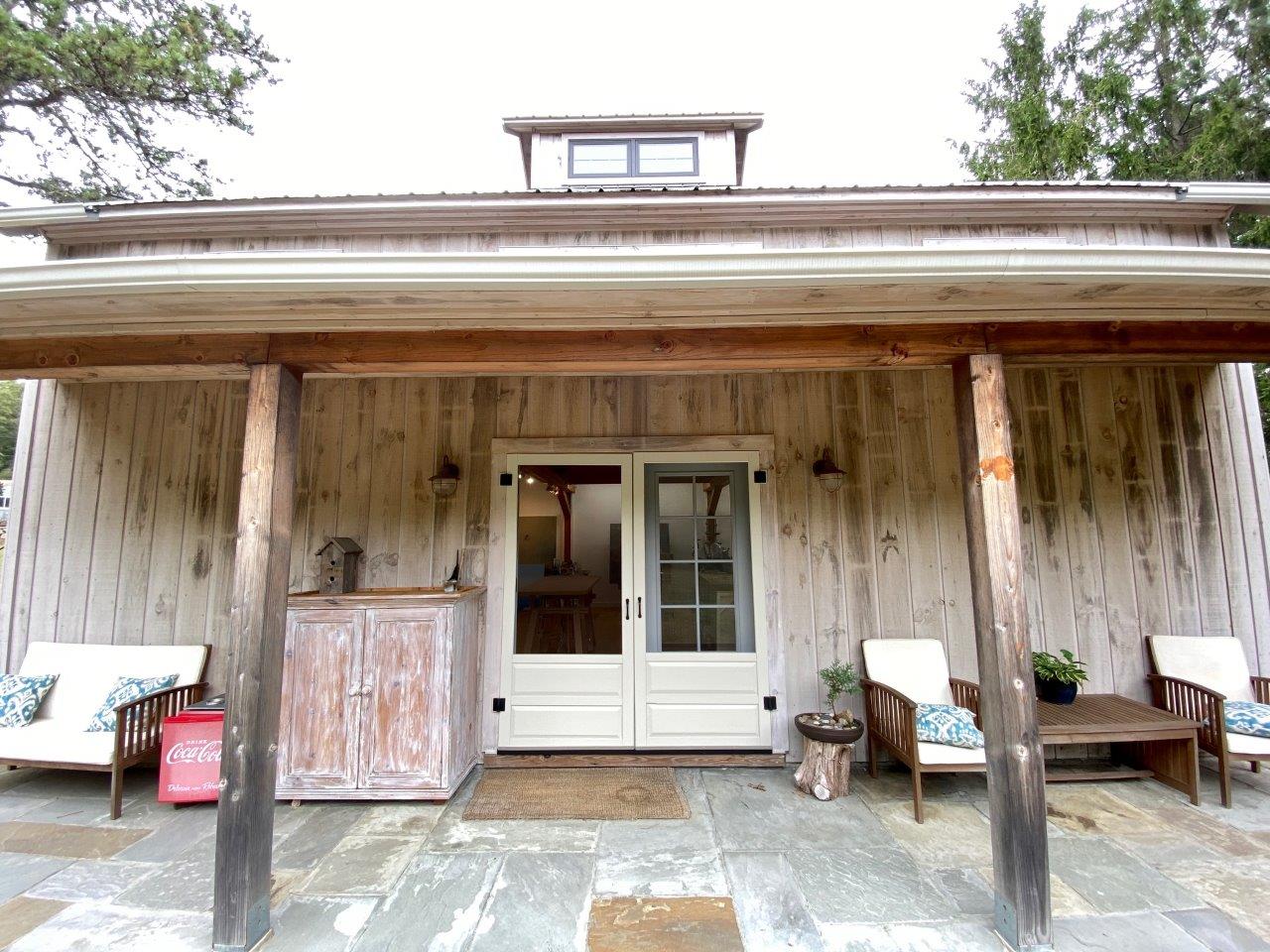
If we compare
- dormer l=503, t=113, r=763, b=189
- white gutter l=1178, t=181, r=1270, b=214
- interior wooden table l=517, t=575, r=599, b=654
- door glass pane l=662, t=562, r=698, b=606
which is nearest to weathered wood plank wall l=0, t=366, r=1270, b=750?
interior wooden table l=517, t=575, r=599, b=654

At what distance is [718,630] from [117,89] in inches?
306

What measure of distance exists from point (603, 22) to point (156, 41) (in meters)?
4.85

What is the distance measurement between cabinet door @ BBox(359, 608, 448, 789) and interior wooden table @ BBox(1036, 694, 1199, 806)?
116 inches

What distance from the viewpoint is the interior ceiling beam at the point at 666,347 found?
2.13 metres

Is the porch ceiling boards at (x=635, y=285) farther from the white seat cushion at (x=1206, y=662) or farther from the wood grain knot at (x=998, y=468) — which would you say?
the white seat cushion at (x=1206, y=662)

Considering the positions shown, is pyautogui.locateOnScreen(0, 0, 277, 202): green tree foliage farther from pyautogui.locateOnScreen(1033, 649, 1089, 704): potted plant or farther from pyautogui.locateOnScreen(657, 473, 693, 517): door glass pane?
pyautogui.locateOnScreen(1033, 649, 1089, 704): potted plant

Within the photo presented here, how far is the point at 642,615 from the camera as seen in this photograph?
348 centimetres

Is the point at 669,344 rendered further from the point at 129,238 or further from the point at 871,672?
the point at 129,238

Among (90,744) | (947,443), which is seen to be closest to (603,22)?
(947,443)

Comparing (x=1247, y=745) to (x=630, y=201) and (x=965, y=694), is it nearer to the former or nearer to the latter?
(x=965, y=694)

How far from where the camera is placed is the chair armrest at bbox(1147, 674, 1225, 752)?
2.81 meters

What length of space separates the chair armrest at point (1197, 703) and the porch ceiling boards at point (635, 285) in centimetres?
209

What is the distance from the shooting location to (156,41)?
5480 millimetres

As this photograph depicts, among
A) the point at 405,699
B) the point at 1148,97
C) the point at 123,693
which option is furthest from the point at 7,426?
the point at 1148,97
